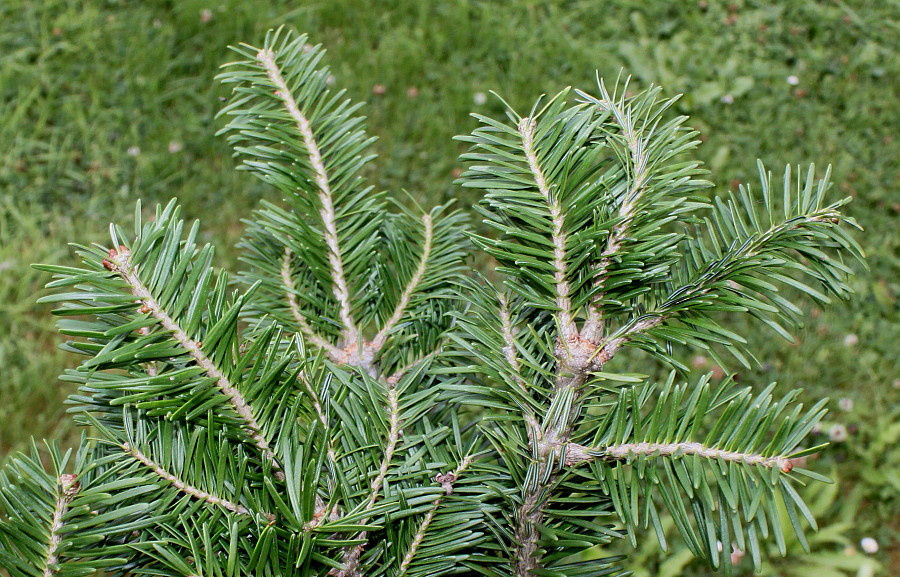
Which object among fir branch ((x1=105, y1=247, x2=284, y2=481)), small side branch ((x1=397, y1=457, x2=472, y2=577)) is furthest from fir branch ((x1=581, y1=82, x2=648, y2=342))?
fir branch ((x1=105, y1=247, x2=284, y2=481))

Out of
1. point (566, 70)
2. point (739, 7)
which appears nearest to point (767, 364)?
point (566, 70)

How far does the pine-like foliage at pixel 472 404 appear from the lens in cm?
44

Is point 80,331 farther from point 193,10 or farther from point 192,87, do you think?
point 193,10

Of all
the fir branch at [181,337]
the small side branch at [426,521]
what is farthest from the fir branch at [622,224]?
the fir branch at [181,337]

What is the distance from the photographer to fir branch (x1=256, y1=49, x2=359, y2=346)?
628mm

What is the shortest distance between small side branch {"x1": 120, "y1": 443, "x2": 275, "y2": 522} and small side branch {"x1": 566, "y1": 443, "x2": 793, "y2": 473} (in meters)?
0.22

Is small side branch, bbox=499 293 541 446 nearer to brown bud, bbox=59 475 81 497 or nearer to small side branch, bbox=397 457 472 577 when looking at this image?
small side branch, bbox=397 457 472 577

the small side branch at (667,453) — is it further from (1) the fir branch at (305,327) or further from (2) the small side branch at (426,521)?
(1) the fir branch at (305,327)

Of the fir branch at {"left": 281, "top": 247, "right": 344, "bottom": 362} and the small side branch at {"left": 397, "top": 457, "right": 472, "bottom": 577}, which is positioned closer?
the small side branch at {"left": 397, "top": 457, "right": 472, "bottom": 577}

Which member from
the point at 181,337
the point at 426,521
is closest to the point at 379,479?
the point at 426,521

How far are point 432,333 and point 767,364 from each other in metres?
1.71

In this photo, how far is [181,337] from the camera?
445mm

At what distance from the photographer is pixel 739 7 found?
2.66 meters

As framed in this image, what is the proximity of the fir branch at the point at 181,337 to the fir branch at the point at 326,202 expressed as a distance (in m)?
0.17
